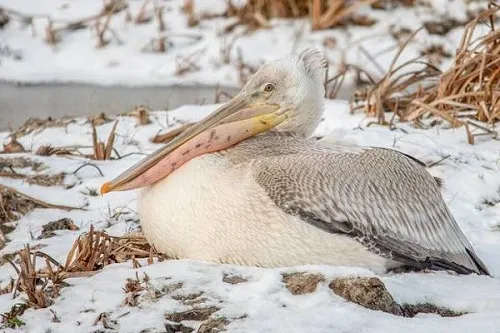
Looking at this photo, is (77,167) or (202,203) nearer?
(202,203)

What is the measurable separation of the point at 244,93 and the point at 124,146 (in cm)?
165

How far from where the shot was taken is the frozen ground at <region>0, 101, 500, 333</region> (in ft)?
11.7

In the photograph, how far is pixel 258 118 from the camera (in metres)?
4.64

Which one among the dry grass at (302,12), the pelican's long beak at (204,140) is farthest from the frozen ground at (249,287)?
the dry grass at (302,12)

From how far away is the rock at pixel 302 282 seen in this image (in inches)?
148

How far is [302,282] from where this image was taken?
149 inches

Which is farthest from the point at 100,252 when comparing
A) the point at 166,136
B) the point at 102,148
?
the point at 166,136

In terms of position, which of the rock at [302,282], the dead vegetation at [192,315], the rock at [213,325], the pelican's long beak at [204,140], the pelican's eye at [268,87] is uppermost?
the pelican's eye at [268,87]

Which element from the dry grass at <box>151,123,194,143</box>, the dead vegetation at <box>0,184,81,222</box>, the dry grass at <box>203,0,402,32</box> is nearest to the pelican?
the dead vegetation at <box>0,184,81,222</box>

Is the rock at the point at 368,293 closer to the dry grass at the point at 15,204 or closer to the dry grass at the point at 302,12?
the dry grass at the point at 15,204

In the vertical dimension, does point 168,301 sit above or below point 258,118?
below

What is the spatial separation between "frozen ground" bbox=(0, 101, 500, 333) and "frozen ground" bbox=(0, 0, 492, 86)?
11.9 ft

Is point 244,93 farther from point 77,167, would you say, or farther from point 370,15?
point 370,15

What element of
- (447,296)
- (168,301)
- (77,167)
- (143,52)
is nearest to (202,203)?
(168,301)
